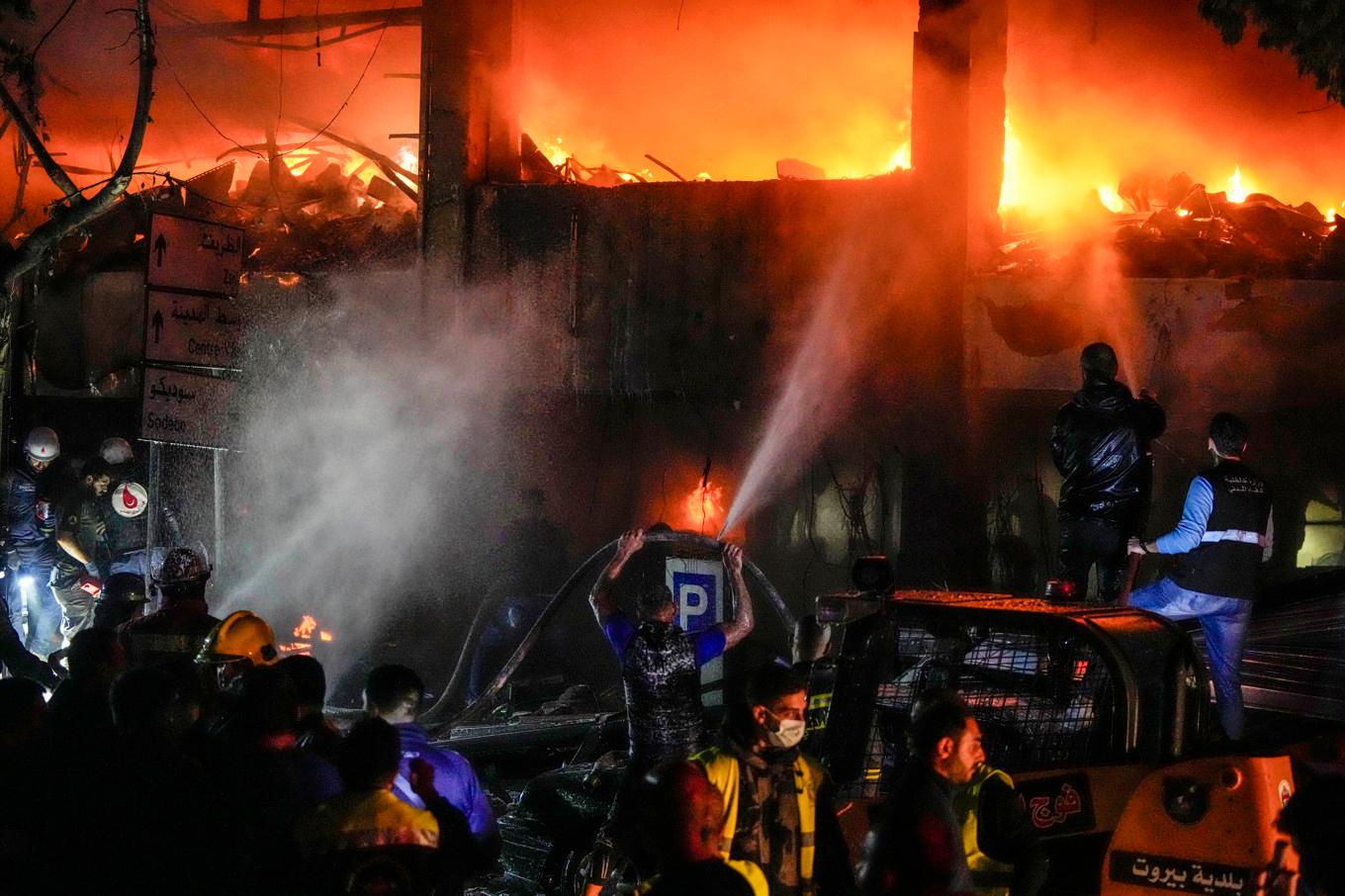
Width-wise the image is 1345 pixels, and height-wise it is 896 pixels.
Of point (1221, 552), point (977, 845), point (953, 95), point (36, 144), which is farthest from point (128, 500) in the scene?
point (977, 845)

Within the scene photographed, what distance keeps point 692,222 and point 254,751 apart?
353 inches

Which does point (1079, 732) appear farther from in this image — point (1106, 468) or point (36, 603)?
point (36, 603)

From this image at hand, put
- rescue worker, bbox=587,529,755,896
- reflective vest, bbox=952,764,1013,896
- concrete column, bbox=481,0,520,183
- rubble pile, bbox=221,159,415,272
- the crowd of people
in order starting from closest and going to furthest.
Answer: the crowd of people < reflective vest, bbox=952,764,1013,896 < rescue worker, bbox=587,529,755,896 < concrete column, bbox=481,0,520,183 < rubble pile, bbox=221,159,415,272

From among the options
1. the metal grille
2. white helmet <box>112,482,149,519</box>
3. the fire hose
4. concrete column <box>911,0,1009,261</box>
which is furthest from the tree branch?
the metal grille

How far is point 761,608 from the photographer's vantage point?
1321cm

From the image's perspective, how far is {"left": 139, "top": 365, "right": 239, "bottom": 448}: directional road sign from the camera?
34.0 ft

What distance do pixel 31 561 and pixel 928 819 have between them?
36.8ft

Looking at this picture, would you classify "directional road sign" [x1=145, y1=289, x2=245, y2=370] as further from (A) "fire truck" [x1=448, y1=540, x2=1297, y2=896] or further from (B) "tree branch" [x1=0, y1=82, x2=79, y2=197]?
(A) "fire truck" [x1=448, y1=540, x2=1297, y2=896]

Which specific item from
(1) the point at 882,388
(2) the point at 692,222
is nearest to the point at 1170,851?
(1) the point at 882,388

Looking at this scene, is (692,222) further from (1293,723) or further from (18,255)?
(1293,723)

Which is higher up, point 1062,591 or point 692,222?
point 692,222

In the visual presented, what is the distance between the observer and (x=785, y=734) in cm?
411

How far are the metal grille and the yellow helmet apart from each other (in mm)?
3324

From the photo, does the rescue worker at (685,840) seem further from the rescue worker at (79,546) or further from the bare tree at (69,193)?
the rescue worker at (79,546)
